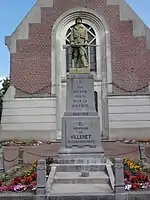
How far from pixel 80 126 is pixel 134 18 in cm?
1578

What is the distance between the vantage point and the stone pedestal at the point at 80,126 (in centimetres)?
1048

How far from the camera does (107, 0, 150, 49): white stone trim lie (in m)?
23.9

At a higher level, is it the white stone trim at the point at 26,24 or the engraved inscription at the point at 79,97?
the white stone trim at the point at 26,24

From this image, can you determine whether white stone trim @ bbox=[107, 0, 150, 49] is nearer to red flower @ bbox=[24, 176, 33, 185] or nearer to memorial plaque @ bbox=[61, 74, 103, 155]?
memorial plaque @ bbox=[61, 74, 103, 155]

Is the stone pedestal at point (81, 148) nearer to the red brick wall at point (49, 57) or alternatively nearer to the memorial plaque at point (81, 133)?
the memorial plaque at point (81, 133)

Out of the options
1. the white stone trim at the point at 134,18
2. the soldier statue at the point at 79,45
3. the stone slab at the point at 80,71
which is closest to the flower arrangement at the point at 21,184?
the stone slab at the point at 80,71

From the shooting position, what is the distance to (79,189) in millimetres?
7895

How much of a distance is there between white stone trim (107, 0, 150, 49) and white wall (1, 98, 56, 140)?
8134 millimetres

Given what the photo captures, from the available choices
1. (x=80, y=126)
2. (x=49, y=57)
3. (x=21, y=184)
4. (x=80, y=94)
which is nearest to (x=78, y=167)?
(x=80, y=126)

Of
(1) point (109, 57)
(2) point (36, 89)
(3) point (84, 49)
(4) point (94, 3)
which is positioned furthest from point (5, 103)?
(3) point (84, 49)

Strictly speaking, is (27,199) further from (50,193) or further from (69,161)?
(69,161)

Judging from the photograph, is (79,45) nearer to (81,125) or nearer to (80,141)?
(81,125)

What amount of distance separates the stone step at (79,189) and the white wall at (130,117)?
14.5m

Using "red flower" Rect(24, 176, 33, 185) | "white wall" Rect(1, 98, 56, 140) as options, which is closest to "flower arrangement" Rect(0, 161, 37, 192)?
"red flower" Rect(24, 176, 33, 185)
